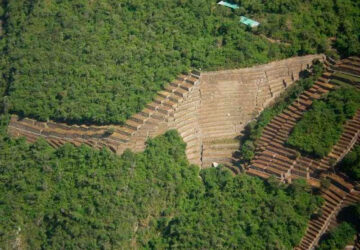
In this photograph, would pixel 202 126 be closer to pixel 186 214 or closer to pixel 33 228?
pixel 186 214

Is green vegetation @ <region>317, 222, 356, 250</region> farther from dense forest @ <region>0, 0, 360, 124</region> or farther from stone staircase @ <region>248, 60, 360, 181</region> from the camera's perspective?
dense forest @ <region>0, 0, 360, 124</region>

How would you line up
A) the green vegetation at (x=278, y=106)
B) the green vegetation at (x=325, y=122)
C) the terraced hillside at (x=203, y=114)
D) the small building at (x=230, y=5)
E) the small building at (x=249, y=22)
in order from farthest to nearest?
the small building at (x=230, y=5)
the small building at (x=249, y=22)
the terraced hillside at (x=203, y=114)
the green vegetation at (x=278, y=106)
the green vegetation at (x=325, y=122)

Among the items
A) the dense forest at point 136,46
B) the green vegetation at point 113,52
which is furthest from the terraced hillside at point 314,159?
the green vegetation at point 113,52

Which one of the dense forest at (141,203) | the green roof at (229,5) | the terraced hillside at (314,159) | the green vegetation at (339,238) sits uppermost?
the green roof at (229,5)

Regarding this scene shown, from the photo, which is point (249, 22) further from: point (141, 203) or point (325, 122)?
point (141, 203)

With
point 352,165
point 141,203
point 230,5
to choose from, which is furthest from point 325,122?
point 141,203

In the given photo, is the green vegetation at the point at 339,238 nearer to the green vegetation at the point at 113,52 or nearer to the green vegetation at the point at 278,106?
the green vegetation at the point at 278,106

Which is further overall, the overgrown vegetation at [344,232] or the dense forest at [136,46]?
the dense forest at [136,46]

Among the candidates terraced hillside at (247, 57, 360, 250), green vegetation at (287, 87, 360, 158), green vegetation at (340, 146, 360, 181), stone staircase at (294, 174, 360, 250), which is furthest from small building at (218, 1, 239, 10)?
A: stone staircase at (294, 174, 360, 250)
